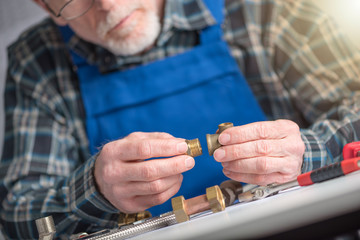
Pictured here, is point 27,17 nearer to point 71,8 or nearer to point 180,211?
point 71,8

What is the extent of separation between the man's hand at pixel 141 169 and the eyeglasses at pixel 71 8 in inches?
12.9

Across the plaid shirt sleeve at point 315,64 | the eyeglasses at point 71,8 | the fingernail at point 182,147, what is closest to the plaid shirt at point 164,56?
the plaid shirt sleeve at point 315,64

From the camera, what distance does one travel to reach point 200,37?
0.81m

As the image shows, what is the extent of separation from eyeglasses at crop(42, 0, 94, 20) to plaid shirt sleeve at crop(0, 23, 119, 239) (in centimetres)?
18

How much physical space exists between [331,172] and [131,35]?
52cm

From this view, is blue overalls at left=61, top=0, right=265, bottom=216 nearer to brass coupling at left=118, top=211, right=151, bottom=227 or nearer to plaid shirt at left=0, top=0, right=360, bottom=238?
plaid shirt at left=0, top=0, right=360, bottom=238

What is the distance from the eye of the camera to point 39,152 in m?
0.84

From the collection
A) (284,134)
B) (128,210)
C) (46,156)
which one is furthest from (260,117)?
(46,156)

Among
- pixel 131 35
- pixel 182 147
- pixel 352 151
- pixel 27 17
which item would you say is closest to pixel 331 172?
pixel 352 151

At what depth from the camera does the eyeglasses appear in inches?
28.2

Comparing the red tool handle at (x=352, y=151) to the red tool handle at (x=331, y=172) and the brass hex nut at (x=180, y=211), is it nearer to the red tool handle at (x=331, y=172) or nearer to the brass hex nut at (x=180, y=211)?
the red tool handle at (x=331, y=172)

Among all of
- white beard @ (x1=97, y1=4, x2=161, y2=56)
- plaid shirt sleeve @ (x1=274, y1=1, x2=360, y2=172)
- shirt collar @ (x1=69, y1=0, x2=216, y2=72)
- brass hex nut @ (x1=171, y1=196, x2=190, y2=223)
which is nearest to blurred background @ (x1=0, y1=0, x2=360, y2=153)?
plaid shirt sleeve @ (x1=274, y1=1, x2=360, y2=172)

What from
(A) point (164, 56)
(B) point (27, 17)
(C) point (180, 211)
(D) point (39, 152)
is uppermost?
(B) point (27, 17)

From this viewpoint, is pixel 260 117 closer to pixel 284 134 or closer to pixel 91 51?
pixel 284 134
